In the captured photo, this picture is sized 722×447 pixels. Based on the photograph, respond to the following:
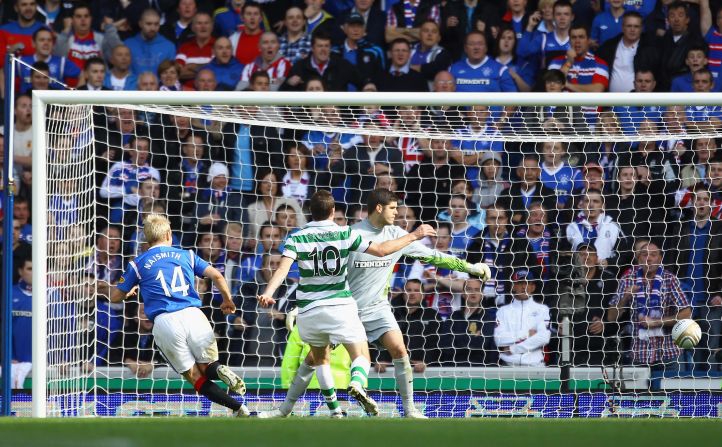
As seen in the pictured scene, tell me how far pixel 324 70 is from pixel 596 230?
3.25 m

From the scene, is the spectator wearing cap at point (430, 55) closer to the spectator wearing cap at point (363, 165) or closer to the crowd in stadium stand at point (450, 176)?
the crowd in stadium stand at point (450, 176)

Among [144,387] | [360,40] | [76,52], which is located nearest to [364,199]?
[360,40]

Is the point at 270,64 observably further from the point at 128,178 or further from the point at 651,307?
the point at 651,307

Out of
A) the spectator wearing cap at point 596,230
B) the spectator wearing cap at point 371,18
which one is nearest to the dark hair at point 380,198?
the spectator wearing cap at point 596,230

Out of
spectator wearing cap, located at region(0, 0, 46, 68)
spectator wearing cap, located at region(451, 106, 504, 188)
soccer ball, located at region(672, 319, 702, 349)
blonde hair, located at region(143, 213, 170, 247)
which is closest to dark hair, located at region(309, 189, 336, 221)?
blonde hair, located at region(143, 213, 170, 247)

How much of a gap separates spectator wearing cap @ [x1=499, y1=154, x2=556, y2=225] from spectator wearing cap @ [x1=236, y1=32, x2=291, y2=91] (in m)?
Answer: 2.75

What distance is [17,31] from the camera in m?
12.2

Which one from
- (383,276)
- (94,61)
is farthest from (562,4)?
(94,61)

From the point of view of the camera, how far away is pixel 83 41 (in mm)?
12062

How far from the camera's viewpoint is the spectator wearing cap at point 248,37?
38.8 ft

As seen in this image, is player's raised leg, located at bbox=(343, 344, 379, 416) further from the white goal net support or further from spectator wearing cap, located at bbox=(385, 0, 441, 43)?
spectator wearing cap, located at bbox=(385, 0, 441, 43)

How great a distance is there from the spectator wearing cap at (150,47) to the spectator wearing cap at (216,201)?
1957 mm

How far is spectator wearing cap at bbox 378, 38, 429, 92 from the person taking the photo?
11328 mm

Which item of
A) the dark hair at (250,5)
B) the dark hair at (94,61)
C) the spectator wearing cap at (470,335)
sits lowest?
the spectator wearing cap at (470,335)
